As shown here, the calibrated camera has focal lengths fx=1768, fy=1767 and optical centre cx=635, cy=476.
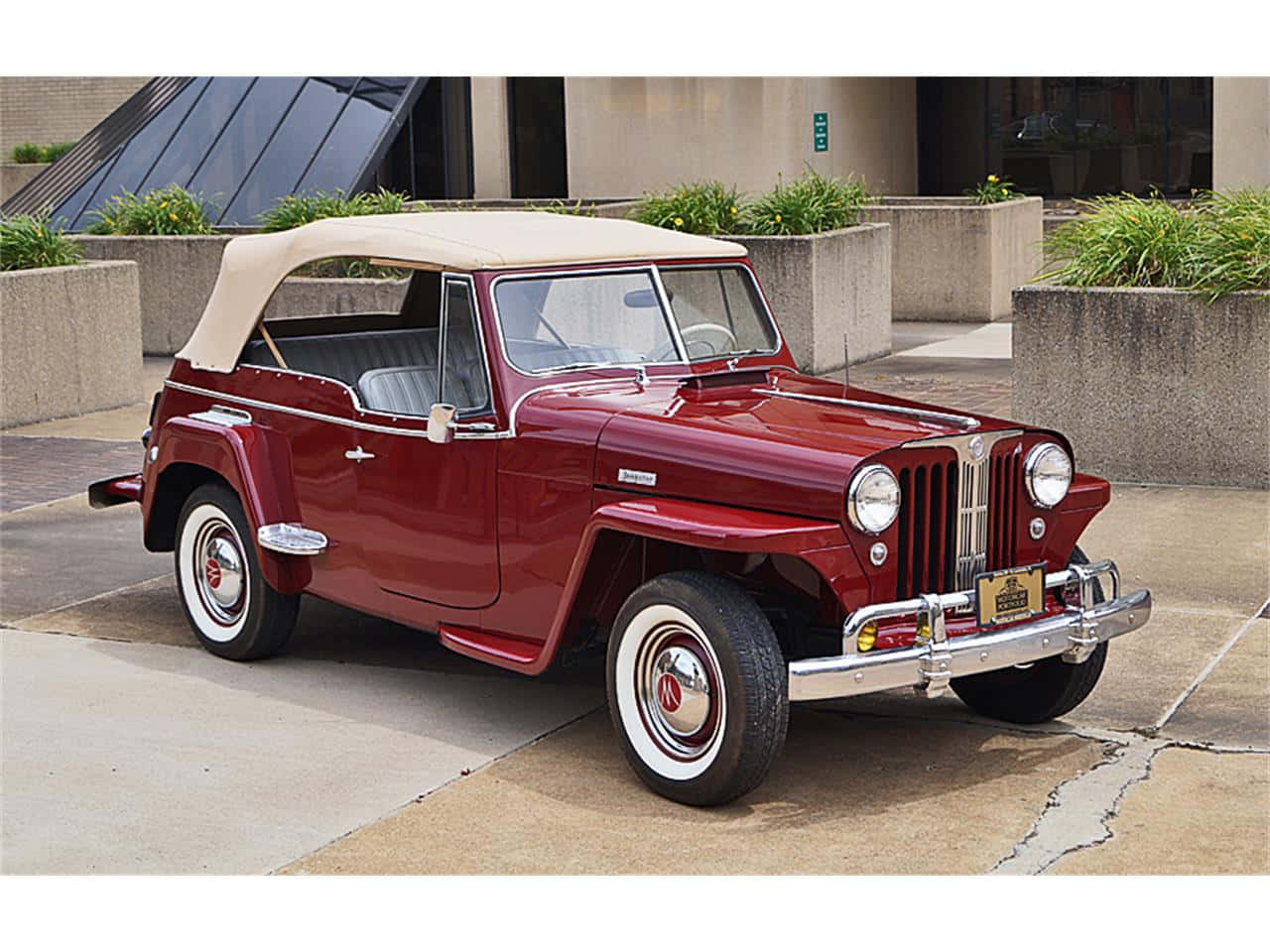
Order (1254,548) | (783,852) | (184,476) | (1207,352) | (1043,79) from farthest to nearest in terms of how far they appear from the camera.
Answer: (1043,79)
(1207,352)
(1254,548)
(184,476)
(783,852)

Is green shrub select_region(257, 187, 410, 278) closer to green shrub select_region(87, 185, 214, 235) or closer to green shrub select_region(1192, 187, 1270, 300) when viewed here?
green shrub select_region(87, 185, 214, 235)

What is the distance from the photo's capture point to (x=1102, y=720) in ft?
20.7

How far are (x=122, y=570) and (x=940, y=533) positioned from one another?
4.78 meters

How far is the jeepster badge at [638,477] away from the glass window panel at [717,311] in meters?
0.99

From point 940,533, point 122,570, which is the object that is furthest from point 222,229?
point 940,533

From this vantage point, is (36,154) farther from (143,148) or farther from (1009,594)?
(1009,594)

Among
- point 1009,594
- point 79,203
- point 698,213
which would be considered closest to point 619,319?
point 1009,594

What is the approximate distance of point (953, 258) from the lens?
1862 cm

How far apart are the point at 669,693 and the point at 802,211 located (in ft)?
34.2

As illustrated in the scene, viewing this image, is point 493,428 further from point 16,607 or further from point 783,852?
point 16,607

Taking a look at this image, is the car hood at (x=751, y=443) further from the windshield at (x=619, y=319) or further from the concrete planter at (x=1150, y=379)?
the concrete planter at (x=1150, y=379)

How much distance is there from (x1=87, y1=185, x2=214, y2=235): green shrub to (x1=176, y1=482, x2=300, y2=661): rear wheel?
36.1 ft

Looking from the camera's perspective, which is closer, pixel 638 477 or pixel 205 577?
pixel 638 477

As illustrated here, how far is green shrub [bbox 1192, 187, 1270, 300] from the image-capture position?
10125mm
